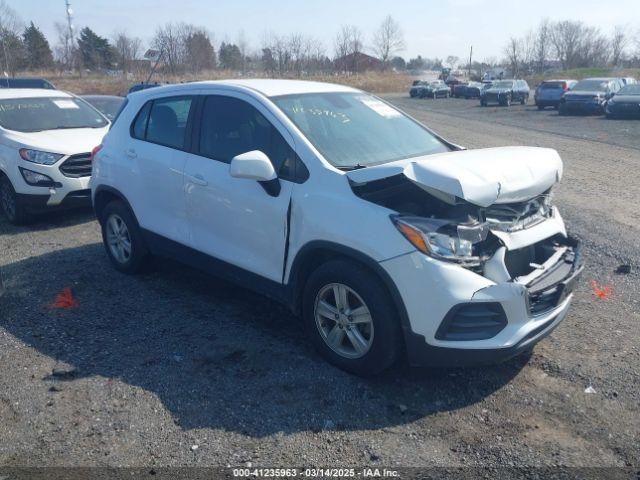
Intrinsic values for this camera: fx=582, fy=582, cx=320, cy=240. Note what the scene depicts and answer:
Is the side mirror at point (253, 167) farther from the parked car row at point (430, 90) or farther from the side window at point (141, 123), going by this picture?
the parked car row at point (430, 90)

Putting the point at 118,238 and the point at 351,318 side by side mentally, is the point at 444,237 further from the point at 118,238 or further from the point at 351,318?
the point at 118,238

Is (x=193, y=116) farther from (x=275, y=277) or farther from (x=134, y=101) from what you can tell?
(x=275, y=277)

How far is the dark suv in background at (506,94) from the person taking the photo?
37375 millimetres

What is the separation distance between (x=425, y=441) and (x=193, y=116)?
329 cm

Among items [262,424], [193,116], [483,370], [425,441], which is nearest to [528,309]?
[483,370]

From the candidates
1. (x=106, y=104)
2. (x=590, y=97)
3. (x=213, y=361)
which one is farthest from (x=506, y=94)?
(x=213, y=361)

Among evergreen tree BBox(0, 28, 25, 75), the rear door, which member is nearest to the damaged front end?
the rear door

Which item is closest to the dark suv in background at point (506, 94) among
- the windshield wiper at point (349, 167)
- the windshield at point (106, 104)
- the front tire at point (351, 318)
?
the windshield at point (106, 104)

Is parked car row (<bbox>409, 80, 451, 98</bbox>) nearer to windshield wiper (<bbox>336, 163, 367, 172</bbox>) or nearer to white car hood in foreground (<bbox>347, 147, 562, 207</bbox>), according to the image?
white car hood in foreground (<bbox>347, 147, 562, 207</bbox>)

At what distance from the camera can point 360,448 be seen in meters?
3.26

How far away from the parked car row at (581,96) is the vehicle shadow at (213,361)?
2530 centimetres

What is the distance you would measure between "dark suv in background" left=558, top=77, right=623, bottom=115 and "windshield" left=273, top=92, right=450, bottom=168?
2625 cm

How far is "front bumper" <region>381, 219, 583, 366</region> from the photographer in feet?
11.1

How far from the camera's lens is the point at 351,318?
3857mm
